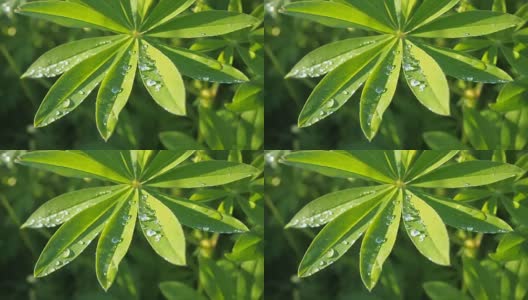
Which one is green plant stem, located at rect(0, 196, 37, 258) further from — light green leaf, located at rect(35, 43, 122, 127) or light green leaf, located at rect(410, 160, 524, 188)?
light green leaf, located at rect(410, 160, 524, 188)

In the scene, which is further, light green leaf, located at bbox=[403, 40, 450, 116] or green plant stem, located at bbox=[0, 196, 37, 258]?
green plant stem, located at bbox=[0, 196, 37, 258]

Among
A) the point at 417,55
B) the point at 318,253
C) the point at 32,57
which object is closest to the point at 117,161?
the point at 32,57

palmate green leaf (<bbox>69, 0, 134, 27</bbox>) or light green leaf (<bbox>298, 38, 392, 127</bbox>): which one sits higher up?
palmate green leaf (<bbox>69, 0, 134, 27</bbox>)

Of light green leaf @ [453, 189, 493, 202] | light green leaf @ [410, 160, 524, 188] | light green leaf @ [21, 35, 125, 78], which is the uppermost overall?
light green leaf @ [21, 35, 125, 78]

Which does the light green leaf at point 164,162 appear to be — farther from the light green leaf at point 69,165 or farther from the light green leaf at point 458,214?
the light green leaf at point 458,214

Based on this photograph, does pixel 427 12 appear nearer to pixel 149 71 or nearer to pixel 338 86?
pixel 338 86

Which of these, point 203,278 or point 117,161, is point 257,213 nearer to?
point 203,278

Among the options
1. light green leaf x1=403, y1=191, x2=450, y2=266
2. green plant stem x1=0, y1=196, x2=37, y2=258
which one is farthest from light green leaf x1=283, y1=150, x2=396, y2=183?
green plant stem x1=0, y1=196, x2=37, y2=258
